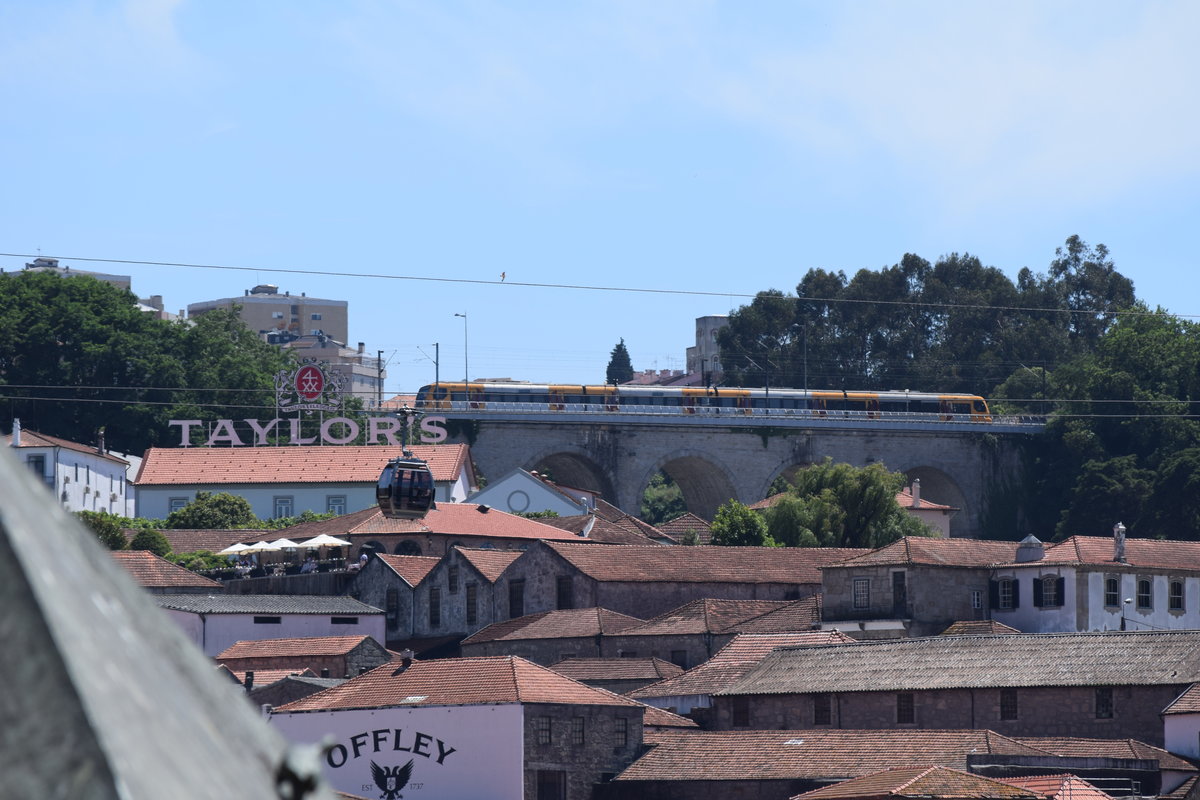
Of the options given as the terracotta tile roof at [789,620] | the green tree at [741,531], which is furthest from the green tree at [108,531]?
the green tree at [741,531]

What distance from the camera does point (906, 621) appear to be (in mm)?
55281

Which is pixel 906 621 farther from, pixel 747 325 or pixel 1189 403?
pixel 747 325

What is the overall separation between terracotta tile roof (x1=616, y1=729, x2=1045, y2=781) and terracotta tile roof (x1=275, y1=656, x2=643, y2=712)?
1.89m

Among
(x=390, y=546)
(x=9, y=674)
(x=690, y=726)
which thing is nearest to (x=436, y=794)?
(x=690, y=726)

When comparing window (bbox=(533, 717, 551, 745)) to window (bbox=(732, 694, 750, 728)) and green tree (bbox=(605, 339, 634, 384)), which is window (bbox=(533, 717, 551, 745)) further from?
green tree (bbox=(605, 339, 634, 384))

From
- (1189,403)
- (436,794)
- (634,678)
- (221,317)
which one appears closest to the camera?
(436,794)

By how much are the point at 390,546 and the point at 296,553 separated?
3.11 meters

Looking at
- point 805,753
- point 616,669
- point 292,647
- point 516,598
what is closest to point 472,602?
point 516,598

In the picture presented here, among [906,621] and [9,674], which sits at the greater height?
[9,674]

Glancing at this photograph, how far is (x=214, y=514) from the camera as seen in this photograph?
72.6 meters

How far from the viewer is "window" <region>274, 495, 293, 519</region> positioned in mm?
76500

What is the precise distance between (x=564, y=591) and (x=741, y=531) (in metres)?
14.6

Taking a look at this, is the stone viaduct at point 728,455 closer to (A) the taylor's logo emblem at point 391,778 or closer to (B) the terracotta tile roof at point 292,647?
(B) the terracotta tile roof at point 292,647

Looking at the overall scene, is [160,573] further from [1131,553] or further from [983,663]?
[1131,553]
